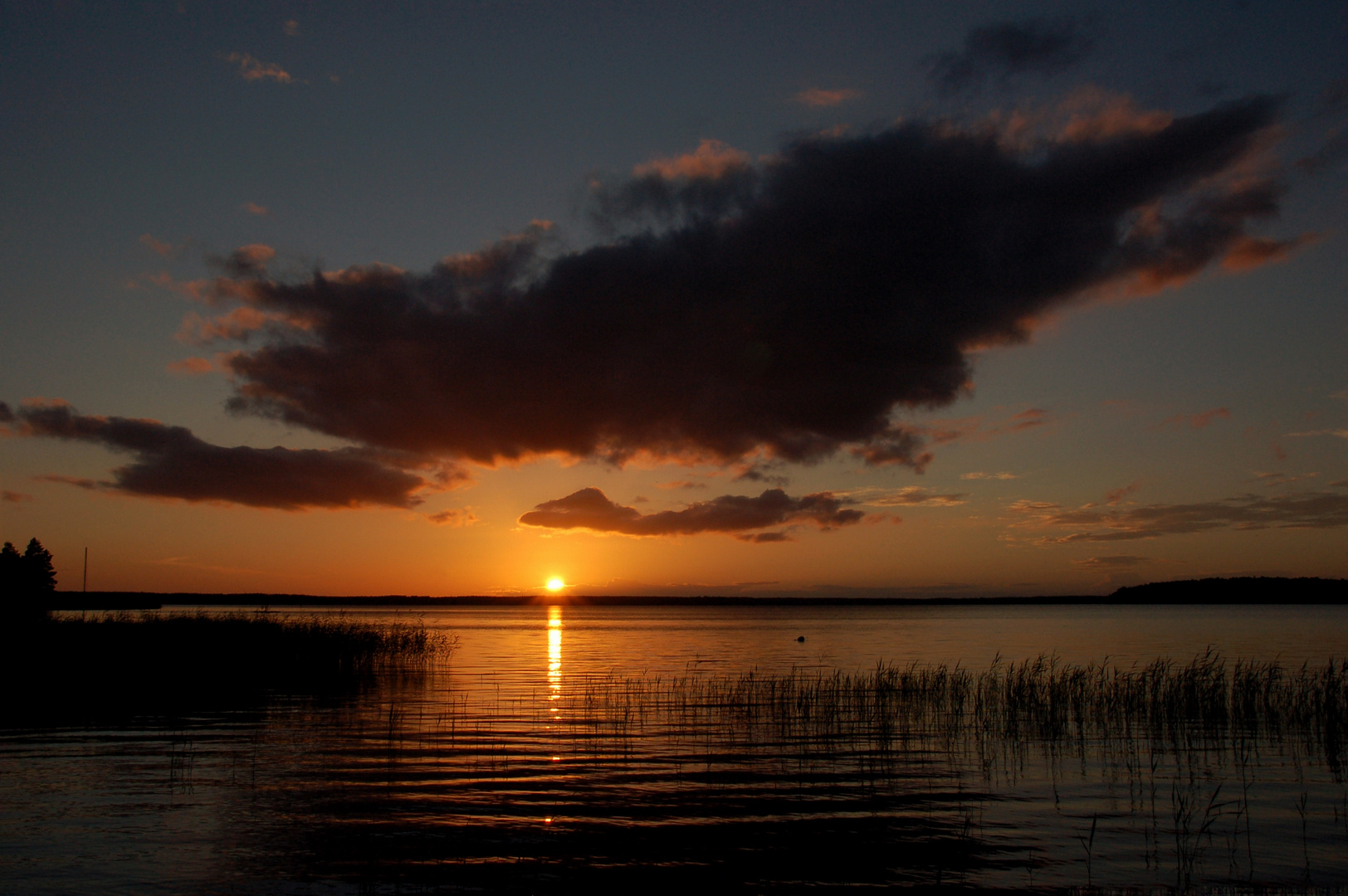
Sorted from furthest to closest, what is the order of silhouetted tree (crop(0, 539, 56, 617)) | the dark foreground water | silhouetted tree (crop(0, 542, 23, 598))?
silhouetted tree (crop(0, 542, 23, 598)) < silhouetted tree (crop(0, 539, 56, 617)) < the dark foreground water

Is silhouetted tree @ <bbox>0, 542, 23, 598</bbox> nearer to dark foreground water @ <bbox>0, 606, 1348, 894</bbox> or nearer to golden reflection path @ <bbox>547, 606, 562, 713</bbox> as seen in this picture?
golden reflection path @ <bbox>547, 606, 562, 713</bbox>

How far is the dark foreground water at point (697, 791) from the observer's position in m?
12.7

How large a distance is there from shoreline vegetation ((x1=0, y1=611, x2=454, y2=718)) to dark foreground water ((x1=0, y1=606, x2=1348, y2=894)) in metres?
4.84

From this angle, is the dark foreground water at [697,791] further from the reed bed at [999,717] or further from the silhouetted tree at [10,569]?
the silhouetted tree at [10,569]

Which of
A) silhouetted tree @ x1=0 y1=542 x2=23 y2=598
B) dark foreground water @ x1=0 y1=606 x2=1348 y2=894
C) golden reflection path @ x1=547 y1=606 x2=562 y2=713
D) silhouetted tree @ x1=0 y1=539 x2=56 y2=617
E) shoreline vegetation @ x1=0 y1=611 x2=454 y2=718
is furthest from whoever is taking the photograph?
silhouetted tree @ x1=0 y1=542 x2=23 y2=598

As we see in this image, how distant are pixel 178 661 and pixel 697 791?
104 ft

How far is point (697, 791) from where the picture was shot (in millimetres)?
17719

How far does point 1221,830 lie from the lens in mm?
15094

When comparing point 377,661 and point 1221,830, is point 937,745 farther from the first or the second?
point 377,661

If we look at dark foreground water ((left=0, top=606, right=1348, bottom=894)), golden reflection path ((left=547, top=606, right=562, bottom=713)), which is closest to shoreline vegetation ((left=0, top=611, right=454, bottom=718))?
dark foreground water ((left=0, top=606, right=1348, bottom=894))

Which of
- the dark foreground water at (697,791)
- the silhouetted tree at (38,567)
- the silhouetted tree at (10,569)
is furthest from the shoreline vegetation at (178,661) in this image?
the silhouetted tree at (38,567)

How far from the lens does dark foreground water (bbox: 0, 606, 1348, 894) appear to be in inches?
500

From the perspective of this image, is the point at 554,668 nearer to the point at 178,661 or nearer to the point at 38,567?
the point at 178,661

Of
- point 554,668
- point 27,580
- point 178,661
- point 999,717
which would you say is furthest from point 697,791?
point 27,580
